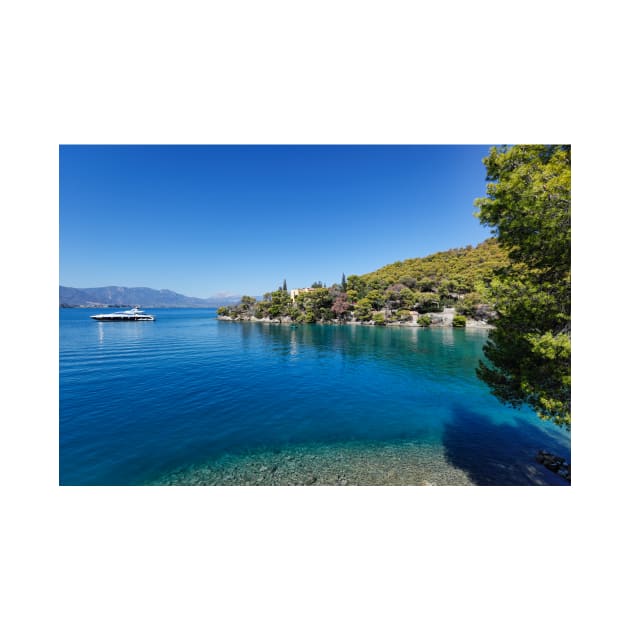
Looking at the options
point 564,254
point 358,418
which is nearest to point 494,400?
point 358,418

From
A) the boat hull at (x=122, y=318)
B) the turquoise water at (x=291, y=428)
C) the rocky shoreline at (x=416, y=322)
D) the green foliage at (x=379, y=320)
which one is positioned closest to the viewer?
the turquoise water at (x=291, y=428)

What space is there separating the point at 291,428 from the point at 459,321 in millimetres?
40231

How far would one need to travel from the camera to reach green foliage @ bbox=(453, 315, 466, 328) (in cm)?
3975

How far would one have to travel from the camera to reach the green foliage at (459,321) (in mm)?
39750

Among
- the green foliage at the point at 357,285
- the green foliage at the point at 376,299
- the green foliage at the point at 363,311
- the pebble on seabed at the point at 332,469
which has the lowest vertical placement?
the pebble on seabed at the point at 332,469

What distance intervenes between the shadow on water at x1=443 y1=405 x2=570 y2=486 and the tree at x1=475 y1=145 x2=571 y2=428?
303 cm

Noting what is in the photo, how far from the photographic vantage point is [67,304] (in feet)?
318

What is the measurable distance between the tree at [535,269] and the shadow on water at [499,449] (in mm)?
3035

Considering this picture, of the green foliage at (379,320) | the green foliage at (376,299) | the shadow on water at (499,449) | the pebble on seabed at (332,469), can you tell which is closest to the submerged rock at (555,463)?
the shadow on water at (499,449)

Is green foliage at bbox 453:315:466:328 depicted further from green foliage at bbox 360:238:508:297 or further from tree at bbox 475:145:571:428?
tree at bbox 475:145:571:428

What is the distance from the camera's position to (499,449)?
6.96 metres

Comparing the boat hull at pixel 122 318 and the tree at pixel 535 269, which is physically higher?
the tree at pixel 535 269

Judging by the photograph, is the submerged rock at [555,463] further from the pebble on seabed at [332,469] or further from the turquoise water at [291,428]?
the pebble on seabed at [332,469]

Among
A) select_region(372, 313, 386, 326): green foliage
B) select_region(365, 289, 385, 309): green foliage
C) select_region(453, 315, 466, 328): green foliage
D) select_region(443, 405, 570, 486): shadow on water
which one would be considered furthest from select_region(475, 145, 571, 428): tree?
select_region(365, 289, 385, 309): green foliage
